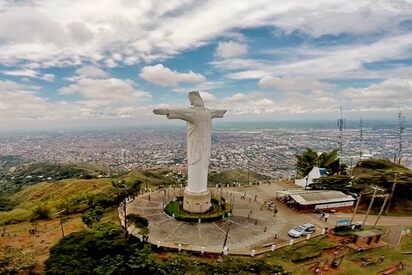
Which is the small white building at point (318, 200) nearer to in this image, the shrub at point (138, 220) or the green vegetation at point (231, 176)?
the shrub at point (138, 220)

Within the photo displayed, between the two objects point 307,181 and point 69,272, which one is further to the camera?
point 307,181

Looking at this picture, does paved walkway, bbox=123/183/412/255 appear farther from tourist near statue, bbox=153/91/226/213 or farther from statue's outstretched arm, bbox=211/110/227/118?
statue's outstretched arm, bbox=211/110/227/118

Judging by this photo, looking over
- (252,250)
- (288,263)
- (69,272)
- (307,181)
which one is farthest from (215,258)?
(307,181)

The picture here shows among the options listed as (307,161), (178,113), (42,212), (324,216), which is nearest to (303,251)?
(324,216)

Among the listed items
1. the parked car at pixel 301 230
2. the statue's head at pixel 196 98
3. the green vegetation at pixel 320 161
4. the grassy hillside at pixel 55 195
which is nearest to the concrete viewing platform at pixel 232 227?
the parked car at pixel 301 230

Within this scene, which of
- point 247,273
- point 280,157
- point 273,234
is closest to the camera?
point 247,273

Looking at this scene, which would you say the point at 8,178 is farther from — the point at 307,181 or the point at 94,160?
the point at 307,181

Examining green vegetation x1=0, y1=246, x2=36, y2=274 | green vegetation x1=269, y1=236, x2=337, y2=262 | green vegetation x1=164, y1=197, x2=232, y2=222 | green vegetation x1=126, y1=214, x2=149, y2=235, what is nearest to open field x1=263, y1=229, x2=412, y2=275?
green vegetation x1=269, y1=236, x2=337, y2=262
